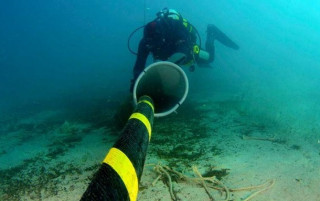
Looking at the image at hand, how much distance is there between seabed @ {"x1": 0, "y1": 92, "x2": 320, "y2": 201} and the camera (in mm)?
2883

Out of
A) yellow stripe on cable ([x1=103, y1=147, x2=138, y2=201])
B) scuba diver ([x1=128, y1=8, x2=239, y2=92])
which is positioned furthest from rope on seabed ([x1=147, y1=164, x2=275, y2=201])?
scuba diver ([x1=128, y1=8, x2=239, y2=92])

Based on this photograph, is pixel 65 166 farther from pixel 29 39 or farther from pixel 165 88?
pixel 29 39

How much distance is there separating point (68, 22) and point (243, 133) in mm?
111321

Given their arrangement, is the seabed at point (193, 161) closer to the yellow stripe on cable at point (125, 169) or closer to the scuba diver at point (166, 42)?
the yellow stripe on cable at point (125, 169)

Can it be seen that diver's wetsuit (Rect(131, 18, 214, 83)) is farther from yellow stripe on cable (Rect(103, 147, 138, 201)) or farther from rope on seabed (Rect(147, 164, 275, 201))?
yellow stripe on cable (Rect(103, 147, 138, 201))

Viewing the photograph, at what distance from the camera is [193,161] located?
11.9 ft

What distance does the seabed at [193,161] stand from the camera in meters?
2.88

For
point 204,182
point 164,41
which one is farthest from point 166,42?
point 204,182

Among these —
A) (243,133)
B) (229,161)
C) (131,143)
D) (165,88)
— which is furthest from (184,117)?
(131,143)

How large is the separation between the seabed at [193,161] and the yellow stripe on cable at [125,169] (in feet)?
4.07

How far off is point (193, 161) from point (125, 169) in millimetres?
2163

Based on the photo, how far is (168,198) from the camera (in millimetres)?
2756

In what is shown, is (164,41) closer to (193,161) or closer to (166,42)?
(166,42)

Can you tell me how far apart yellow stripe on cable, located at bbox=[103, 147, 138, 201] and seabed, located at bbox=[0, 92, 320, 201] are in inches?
48.8
